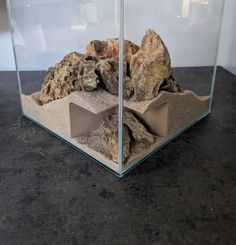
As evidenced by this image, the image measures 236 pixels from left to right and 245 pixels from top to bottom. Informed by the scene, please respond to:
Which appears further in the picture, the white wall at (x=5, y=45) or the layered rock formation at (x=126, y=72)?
the white wall at (x=5, y=45)

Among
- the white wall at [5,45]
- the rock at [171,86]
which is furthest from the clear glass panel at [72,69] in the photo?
the white wall at [5,45]

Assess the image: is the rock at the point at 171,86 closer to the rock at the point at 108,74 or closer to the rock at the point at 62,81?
the rock at the point at 108,74

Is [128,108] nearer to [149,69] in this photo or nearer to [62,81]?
[149,69]

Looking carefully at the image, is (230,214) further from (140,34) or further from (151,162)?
(140,34)

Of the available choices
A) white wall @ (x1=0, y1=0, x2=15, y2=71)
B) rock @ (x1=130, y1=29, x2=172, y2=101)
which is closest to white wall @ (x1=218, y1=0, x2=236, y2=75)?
rock @ (x1=130, y1=29, x2=172, y2=101)

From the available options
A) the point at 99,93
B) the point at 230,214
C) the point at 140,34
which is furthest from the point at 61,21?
the point at 230,214

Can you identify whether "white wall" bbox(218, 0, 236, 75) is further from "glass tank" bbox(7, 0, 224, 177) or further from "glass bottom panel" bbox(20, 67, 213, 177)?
"glass bottom panel" bbox(20, 67, 213, 177)

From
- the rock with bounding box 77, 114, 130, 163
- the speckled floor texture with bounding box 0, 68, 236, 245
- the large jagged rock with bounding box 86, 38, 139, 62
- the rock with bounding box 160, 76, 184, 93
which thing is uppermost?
the large jagged rock with bounding box 86, 38, 139, 62
